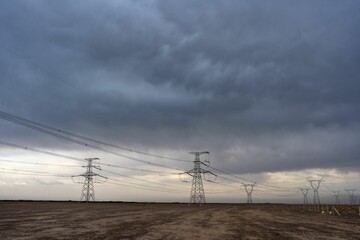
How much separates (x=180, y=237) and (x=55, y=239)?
867 centimetres

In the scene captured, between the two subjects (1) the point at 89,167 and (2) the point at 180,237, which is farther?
(1) the point at 89,167

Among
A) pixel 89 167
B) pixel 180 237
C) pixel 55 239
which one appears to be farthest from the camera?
pixel 89 167

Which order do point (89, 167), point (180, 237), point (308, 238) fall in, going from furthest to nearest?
point (89, 167) → point (308, 238) → point (180, 237)

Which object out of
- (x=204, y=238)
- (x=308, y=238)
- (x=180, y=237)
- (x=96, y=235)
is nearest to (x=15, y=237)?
(x=96, y=235)

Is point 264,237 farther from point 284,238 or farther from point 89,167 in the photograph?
point 89,167

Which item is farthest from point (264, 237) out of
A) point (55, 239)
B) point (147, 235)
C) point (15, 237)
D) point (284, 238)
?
point (15, 237)

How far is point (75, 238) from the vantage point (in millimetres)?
26766

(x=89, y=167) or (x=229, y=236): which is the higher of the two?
(x=89, y=167)

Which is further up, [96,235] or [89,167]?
[89,167]

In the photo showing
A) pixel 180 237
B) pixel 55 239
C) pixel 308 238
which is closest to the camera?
pixel 55 239

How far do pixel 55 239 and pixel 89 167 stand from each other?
9984 cm

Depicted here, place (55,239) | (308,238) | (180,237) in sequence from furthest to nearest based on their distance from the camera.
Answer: (308,238), (180,237), (55,239)

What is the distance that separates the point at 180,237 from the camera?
28406 millimetres

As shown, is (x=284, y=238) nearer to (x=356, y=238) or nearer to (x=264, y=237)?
(x=264, y=237)
